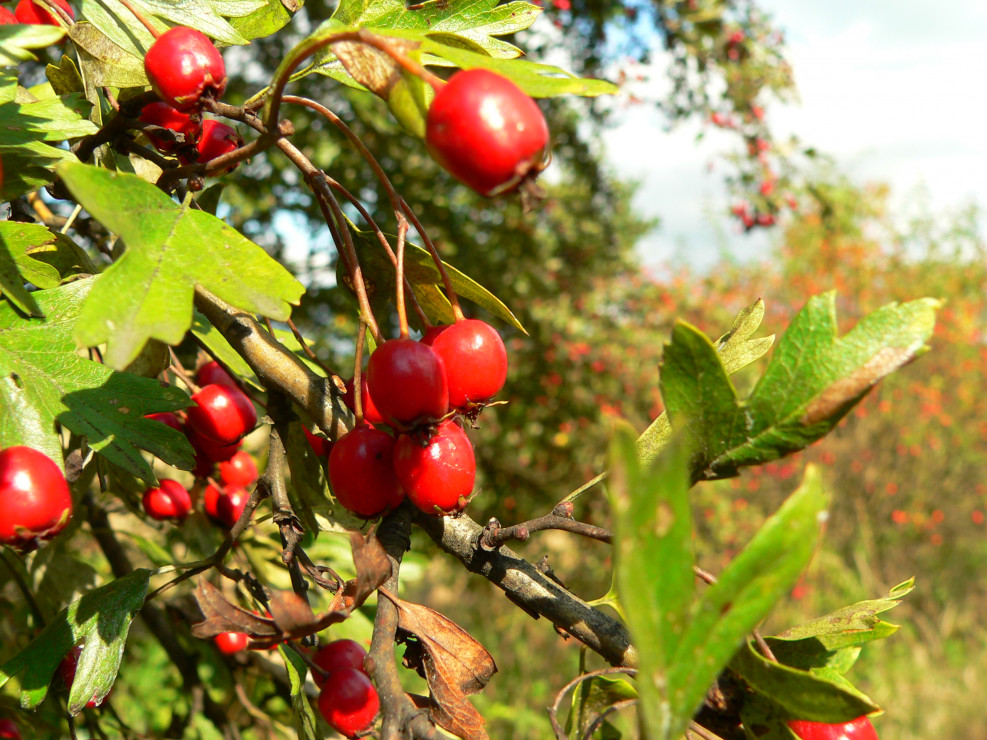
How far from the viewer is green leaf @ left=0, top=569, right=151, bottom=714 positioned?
0.86 m

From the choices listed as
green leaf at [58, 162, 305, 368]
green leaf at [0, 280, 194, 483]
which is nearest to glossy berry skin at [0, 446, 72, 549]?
green leaf at [0, 280, 194, 483]

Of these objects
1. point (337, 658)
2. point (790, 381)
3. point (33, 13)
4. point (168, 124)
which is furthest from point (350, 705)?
point (33, 13)

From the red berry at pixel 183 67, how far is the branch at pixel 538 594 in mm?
505

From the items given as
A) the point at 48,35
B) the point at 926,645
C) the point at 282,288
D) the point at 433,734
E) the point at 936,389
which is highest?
the point at 48,35

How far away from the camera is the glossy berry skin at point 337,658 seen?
959 mm

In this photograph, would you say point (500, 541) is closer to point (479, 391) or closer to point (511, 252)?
point (479, 391)

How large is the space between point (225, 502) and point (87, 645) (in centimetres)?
42

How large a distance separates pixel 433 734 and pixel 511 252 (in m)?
3.24

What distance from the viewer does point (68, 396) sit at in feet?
2.60

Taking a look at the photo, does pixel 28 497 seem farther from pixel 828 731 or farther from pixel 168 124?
pixel 828 731

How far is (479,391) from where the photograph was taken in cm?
79

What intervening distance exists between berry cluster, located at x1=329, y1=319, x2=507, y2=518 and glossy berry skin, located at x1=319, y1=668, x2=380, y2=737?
0.84ft

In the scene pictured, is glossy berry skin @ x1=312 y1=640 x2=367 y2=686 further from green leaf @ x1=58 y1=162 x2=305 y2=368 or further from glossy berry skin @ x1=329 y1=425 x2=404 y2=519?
green leaf @ x1=58 y1=162 x2=305 y2=368

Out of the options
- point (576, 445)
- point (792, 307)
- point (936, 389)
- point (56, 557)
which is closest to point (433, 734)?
point (56, 557)
